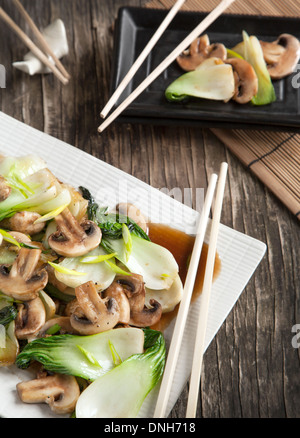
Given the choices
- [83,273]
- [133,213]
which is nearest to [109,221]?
[133,213]

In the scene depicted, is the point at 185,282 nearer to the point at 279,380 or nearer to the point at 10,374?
the point at 279,380

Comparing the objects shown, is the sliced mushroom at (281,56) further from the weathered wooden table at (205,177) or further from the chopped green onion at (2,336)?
the chopped green onion at (2,336)

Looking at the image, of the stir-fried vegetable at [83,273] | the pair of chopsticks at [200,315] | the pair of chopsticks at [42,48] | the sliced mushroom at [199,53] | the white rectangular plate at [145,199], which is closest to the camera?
the pair of chopsticks at [200,315]

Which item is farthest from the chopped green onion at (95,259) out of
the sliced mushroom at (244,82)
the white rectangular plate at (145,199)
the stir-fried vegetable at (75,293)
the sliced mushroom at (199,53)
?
the sliced mushroom at (199,53)

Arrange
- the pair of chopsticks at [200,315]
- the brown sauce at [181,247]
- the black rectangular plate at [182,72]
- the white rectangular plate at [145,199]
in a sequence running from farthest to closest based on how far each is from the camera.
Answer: the black rectangular plate at [182,72] < the brown sauce at [181,247] < the white rectangular plate at [145,199] < the pair of chopsticks at [200,315]

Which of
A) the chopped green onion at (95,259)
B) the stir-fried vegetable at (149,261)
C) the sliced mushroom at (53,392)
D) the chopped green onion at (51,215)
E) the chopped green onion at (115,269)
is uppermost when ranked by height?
the chopped green onion at (51,215)

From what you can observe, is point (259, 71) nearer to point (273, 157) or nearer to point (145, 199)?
point (273, 157)

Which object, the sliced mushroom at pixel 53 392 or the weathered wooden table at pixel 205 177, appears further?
the weathered wooden table at pixel 205 177
